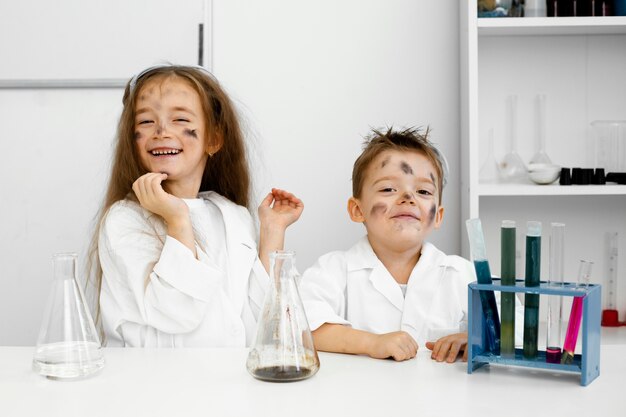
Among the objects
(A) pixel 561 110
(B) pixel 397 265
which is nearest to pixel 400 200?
(B) pixel 397 265

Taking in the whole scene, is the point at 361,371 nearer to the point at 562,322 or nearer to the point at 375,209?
the point at 562,322

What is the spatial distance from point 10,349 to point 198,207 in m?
0.61

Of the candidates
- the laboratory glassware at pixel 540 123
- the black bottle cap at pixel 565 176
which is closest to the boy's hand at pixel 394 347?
the black bottle cap at pixel 565 176

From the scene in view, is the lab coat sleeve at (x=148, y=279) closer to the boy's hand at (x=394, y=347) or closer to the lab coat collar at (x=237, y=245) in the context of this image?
the lab coat collar at (x=237, y=245)

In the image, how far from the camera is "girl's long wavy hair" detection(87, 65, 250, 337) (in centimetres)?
175

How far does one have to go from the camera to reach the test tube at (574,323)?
3.43 feet

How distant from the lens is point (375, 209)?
5.30 feet

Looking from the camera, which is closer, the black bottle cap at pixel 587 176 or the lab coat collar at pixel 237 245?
the lab coat collar at pixel 237 245

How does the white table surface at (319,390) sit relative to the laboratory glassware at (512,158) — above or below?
below

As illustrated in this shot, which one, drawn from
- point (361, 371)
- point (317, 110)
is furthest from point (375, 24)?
point (361, 371)

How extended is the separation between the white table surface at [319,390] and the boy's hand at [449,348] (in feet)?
0.05

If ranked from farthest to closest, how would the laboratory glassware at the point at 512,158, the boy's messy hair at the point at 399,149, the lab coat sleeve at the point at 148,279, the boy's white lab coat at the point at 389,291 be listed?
the laboratory glassware at the point at 512,158 < the boy's messy hair at the point at 399,149 < the boy's white lab coat at the point at 389,291 < the lab coat sleeve at the point at 148,279

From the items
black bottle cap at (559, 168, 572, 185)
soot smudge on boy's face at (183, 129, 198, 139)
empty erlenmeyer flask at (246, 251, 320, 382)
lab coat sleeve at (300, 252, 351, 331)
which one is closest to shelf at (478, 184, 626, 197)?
black bottle cap at (559, 168, 572, 185)

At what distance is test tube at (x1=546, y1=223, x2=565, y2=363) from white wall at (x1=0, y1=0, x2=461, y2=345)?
113cm
